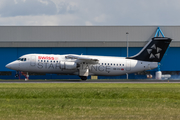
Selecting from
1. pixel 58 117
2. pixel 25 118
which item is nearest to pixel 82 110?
pixel 58 117

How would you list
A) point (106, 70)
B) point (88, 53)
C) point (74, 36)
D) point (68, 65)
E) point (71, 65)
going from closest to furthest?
1. point (68, 65)
2. point (71, 65)
3. point (106, 70)
4. point (88, 53)
5. point (74, 36)

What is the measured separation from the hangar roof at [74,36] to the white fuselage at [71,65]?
46.4 feet

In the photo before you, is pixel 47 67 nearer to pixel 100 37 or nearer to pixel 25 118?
pixel 100 37

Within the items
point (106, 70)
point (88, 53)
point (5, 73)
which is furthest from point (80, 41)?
point (5, 73)

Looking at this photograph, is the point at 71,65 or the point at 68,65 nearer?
the point at 68,65

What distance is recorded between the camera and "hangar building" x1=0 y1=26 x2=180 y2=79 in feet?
187

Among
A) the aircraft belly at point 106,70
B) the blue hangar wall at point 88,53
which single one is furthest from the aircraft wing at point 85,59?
the blue hangar wall at point 88,53

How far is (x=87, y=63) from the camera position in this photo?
42906mm

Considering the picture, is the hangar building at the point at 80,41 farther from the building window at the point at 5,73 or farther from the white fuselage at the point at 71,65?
the white fuselage at the point at 71,65

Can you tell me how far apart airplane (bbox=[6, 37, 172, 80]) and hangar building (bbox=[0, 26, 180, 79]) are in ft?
41.5

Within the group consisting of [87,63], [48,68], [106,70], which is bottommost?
[106,70]

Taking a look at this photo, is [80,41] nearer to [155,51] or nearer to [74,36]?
[74,36]

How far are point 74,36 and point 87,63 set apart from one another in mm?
16729

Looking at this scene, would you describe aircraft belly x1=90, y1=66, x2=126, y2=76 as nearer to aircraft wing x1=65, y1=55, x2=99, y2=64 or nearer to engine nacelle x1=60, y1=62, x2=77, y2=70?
aircraft wing x1=65, y1=55, x2=99, y2=64
